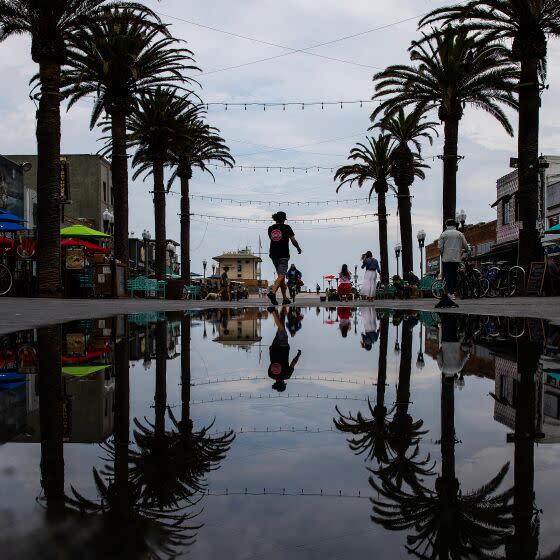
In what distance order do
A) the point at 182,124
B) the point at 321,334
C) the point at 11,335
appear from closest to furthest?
the point at 11,335 → the point at 321,334 → the point at 182,124

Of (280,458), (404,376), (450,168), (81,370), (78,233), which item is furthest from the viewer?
(78,233)

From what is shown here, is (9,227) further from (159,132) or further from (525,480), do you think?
(525,480)

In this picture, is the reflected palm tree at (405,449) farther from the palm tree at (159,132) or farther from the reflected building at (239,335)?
the palm tree at (159,132)

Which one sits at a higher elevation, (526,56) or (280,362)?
(526,56)

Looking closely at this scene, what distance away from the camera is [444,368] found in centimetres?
532

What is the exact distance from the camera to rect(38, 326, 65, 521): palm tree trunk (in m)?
2.12

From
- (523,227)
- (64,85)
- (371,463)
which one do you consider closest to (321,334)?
(371,463)

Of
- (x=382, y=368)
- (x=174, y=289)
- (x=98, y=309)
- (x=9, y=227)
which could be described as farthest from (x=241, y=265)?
(x=382, y=368)

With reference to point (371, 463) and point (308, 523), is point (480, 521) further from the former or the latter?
point (371, 463)

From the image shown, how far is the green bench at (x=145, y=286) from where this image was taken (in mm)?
32031

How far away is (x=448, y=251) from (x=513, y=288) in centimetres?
802

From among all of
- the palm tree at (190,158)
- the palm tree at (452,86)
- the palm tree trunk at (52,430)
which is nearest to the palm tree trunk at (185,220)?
the palm tree at (190,158)

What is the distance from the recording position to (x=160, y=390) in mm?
4297

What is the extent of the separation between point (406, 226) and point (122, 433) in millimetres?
36813
